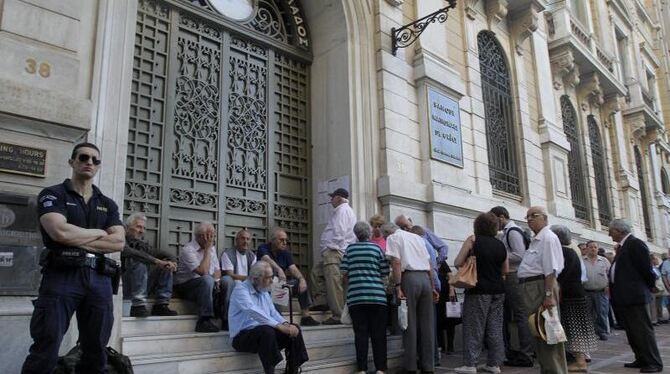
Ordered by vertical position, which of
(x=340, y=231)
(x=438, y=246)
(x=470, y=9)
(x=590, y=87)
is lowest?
(x=438, y=246)

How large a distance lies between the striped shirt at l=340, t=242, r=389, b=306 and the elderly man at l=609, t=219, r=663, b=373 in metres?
2.90

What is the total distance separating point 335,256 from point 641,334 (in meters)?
3.67

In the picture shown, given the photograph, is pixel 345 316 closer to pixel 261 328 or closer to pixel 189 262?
pixel 261 328

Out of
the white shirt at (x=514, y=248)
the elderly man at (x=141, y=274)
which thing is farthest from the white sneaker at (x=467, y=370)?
the elderly man at (x=141, y=274)

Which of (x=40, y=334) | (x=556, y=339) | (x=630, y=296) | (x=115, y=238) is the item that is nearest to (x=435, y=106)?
(x=630, y=296)

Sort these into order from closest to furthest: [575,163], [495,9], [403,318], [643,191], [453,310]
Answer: [403,318] → [453,310] → [495,9] → [575,163] → [643,191]

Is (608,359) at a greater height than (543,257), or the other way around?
(543,257)

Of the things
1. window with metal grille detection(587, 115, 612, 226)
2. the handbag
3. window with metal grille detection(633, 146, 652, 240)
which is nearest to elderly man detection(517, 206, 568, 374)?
the handbag

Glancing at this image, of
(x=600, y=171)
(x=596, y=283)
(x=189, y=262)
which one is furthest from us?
(x=600, y=171)

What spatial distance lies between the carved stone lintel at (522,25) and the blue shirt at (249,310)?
10.4 meters

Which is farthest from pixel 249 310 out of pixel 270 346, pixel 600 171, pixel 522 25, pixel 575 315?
pixel 600 171

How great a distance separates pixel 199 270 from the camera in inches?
236

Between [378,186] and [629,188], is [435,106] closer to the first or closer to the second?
[378,186]

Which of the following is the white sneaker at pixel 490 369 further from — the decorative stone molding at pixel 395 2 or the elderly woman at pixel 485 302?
the decorative stone molding at pixel 395 2
